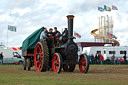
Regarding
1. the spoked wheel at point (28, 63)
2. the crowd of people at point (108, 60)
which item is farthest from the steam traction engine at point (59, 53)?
the crowd of people at point (108, 60)

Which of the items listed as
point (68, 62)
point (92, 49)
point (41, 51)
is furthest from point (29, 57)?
point (92, 49)

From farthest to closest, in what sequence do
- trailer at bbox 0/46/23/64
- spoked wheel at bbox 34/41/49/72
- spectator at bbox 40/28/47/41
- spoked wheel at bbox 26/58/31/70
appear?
1. trailer at bbox 0/46/23/64
2. spoked wheel at bbox 26/58/31/70
3. spectator at bbox 40/28/47/41
4. spoked wheel at bbox 34/41/49/72

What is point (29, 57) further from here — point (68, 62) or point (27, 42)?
point (68, 62)

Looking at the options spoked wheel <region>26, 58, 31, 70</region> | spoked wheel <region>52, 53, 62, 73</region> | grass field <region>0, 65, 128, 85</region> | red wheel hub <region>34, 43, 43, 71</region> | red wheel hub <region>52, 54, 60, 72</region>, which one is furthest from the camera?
spoked wheel <region>26, 58, 31, 70</region>

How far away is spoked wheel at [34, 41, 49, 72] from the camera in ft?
44.3

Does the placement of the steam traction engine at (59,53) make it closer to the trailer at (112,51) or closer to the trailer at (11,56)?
the trailer at (11,56)

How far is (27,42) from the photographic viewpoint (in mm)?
16094

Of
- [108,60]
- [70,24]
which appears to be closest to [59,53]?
[70,24]

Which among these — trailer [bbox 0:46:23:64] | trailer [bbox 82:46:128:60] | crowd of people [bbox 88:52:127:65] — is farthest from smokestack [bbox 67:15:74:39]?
trailer [bbox 82:46:128:60]

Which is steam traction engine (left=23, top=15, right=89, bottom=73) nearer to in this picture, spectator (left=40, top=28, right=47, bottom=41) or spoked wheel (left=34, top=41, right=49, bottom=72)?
spoked wheel (left=34, top=41, right=49, bottom=72)

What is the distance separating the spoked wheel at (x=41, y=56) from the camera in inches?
531

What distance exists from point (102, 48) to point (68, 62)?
25.2 metres

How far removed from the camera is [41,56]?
14.1 metres

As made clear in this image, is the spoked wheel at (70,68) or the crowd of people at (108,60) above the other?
the crowd of people at (108,60)
